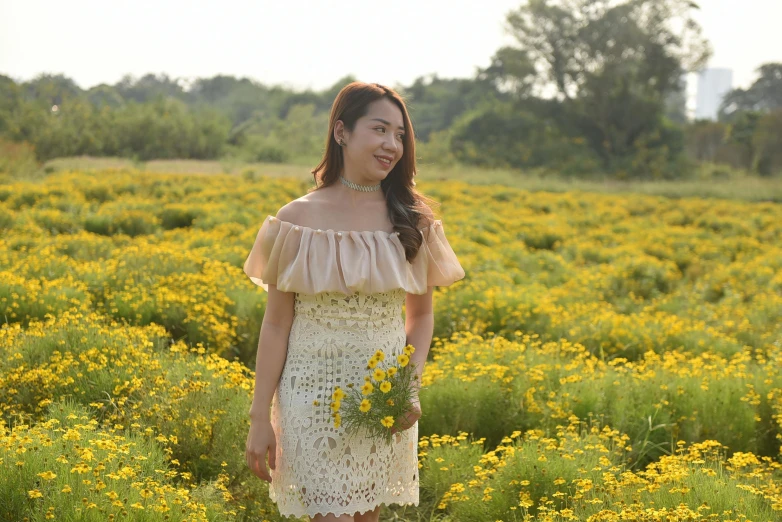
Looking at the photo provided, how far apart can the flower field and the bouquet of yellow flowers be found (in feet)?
2.45

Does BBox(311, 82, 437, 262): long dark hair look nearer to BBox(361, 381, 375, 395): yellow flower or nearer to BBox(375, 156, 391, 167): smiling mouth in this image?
BBox(375, 156, 391, 167): smiling mouth

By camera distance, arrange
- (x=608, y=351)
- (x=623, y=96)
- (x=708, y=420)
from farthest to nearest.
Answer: (x=623, y=96) < (x=608, y=351) < (x=708, y=420)

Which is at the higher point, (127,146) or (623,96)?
(623,96)

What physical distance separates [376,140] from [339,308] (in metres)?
0.53

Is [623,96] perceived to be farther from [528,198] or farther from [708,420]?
[708,420]

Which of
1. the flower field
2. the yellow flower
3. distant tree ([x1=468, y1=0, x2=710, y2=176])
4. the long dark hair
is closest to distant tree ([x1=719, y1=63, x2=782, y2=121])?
distant tree ([x1=468, y1=0, x2=710, y2=176])

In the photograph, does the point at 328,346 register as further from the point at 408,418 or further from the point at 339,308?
the point at 408,418

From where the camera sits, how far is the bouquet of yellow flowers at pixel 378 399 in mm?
2316

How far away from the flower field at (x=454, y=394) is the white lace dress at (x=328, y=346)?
1.82 ft

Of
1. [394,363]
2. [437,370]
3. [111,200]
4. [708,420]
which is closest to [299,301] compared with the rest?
[394,363]

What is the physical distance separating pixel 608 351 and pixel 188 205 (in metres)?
8.46

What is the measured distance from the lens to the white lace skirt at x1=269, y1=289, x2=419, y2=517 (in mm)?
2404

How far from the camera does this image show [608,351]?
6328 mm

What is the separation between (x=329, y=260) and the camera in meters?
2.44
